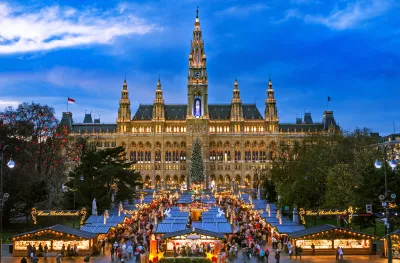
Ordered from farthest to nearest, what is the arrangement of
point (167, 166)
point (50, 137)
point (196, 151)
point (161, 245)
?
point (167, 166) → point (196, 151) → point (50, 137) → point (161, 245)

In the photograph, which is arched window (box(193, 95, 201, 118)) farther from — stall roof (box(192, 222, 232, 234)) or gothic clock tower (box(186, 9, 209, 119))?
stall roof (box(192, 222, 232, 234))

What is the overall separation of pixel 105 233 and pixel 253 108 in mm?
99691

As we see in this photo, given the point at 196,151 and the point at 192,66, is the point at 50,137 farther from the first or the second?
the point at 192,66

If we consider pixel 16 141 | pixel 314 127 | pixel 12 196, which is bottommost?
pixel 12 196

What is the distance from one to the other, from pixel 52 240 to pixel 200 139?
296ft

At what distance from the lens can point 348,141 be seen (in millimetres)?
77938

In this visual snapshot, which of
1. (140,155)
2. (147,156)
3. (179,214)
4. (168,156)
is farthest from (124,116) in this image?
(179,214)

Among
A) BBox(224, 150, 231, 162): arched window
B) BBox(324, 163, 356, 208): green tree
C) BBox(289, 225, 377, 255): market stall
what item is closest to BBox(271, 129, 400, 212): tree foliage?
BBox(324, 163, 356, 208): green tree

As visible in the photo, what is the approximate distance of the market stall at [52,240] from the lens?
36.2m

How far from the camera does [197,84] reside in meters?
129

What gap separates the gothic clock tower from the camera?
128 metres

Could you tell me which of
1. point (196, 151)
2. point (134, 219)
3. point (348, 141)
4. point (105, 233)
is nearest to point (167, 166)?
point (196, 151)

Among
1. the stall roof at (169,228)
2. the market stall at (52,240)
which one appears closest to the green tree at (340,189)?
the stall roof at (169,228)

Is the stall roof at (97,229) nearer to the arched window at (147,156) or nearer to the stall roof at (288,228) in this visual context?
the stall roof at (288,228)
